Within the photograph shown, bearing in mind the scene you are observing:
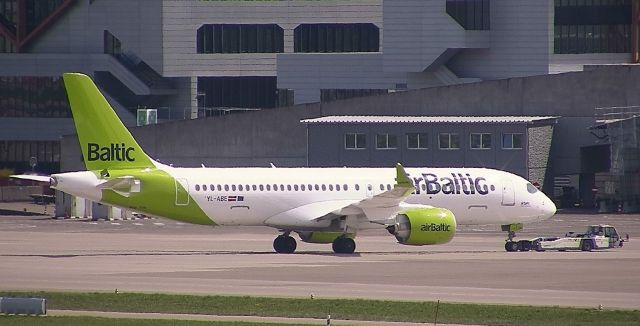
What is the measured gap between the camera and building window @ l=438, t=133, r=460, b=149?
98375mm

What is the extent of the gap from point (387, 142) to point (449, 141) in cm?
401

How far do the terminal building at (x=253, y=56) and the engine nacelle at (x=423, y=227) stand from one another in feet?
143

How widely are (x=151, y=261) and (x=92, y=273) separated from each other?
6.08 metres

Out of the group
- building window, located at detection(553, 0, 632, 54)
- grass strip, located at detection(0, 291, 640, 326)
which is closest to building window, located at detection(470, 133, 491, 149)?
building window, located at detection(553, 0, 632, 54)

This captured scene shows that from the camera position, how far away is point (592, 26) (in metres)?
121

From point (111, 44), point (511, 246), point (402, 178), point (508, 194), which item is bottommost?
point (511, 246)

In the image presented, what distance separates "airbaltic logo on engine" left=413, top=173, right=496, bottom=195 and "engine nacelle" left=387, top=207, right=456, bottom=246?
396cm

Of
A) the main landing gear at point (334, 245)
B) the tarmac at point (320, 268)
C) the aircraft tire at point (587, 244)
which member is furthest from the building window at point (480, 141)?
the main landing gear at point (334, 245)

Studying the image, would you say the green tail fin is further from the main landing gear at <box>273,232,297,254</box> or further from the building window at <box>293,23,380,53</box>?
the building window at <box>293,23,380,53</box>

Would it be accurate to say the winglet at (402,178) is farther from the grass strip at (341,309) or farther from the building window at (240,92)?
Answer: the building window at (240,92)

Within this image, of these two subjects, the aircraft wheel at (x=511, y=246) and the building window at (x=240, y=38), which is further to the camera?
the building window at (x=240, y=38)

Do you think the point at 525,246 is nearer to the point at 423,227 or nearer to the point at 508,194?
the point at 508,194

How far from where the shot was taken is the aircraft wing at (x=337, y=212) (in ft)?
210

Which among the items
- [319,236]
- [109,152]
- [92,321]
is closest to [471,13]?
[319,236]
